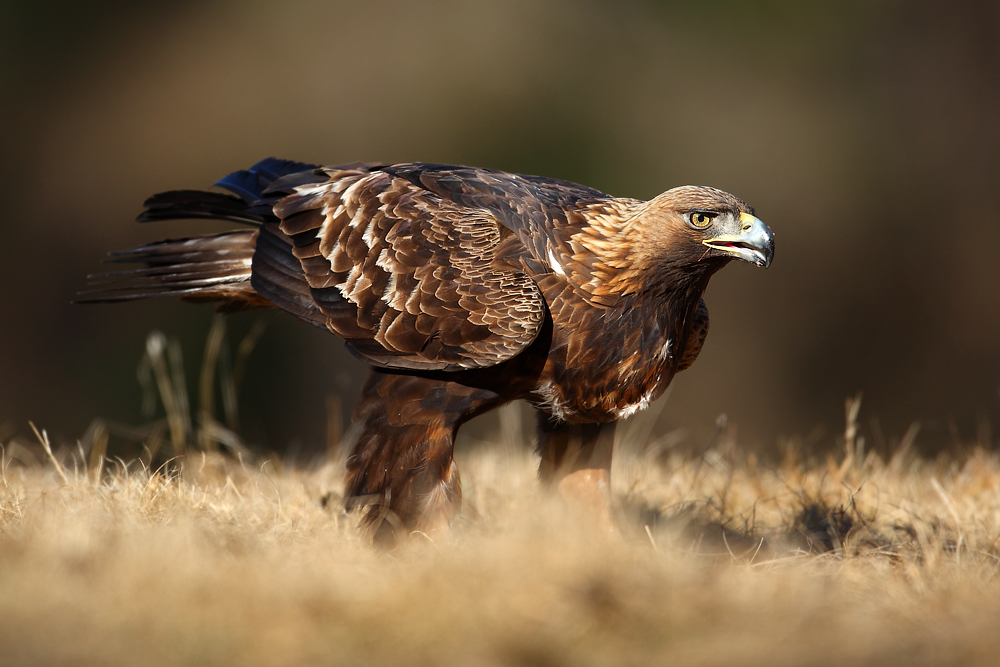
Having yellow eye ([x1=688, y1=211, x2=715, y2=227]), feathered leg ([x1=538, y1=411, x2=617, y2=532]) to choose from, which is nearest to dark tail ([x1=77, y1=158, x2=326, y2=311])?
feathered leg ([x1=538, y1=411, x2=617, y2=532])

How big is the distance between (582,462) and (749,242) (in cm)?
119

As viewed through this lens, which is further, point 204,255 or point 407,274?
point 204,255

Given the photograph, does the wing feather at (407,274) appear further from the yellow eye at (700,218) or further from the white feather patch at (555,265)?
the yellow eye at (700,218)

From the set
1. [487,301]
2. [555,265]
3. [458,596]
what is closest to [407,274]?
[487,301]

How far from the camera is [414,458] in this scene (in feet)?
11.6

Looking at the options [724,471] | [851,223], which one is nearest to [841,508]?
[724,471]

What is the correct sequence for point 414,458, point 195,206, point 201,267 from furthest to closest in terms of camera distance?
point 195,206 < point 201,267 < point 414,458

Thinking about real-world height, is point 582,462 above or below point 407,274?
below

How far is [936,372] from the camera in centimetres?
1464

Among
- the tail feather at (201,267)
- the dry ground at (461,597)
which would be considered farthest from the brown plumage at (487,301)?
the dry ground at (461,597)

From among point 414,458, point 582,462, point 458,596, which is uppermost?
point 458,596

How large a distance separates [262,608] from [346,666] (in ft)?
0.89

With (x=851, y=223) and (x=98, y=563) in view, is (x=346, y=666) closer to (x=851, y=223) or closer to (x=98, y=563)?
(x=98, y=563)

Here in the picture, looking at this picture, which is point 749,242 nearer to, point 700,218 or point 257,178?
point 700,218
